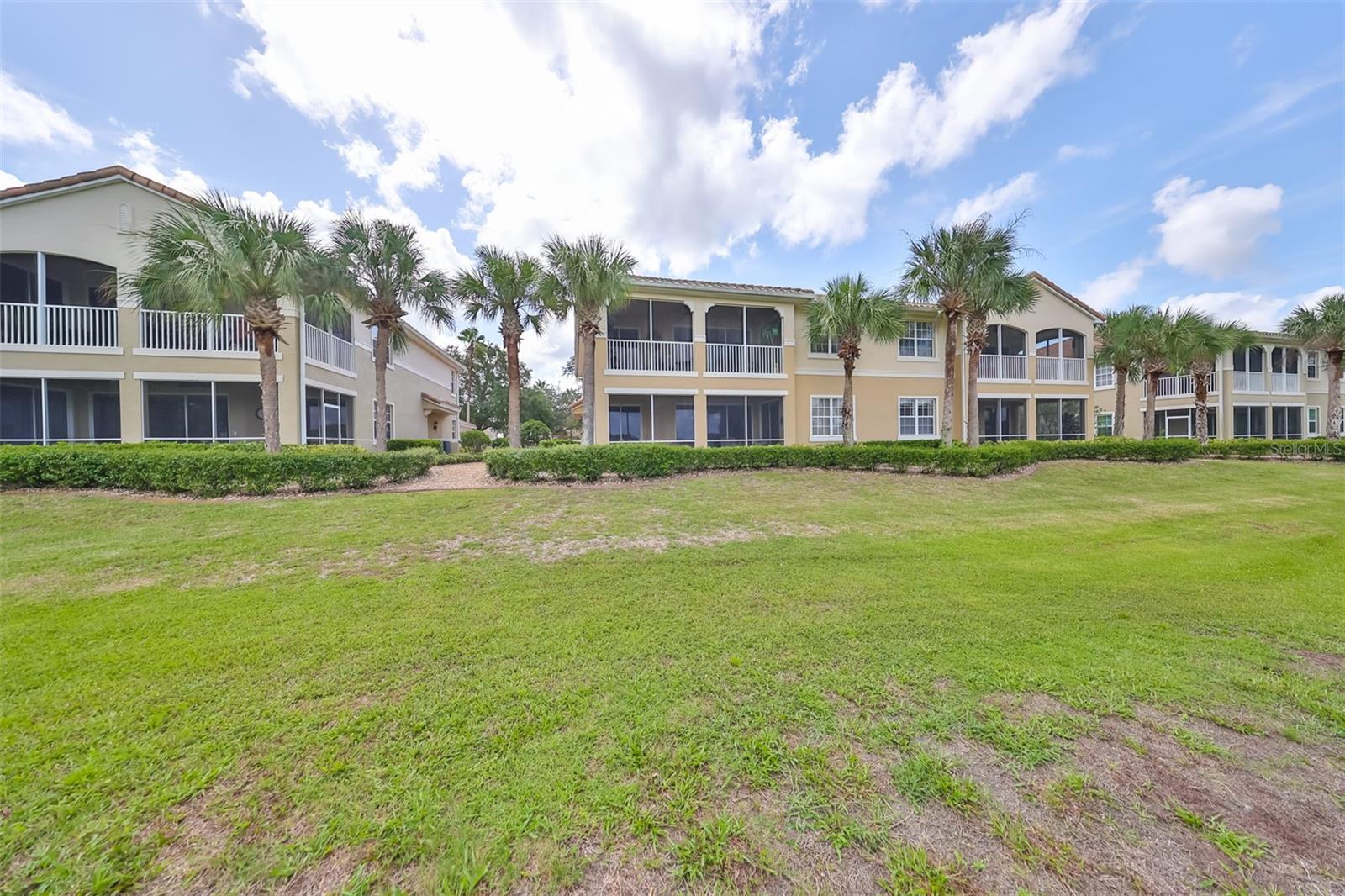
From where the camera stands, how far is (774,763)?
8.11ft

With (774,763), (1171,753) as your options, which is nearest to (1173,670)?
(1171,753)

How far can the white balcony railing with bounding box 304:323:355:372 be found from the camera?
14.9m

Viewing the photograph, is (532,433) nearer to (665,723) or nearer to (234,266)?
(234,266)

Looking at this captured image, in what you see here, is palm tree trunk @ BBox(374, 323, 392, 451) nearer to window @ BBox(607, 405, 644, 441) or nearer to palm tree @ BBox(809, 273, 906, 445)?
window @ BBox(607, 405, 644, 441)

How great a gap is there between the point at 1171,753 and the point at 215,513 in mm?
12095

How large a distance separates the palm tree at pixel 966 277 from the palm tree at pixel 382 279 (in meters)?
15.6

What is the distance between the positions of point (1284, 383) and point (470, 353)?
5224cm

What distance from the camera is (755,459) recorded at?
46.3ft

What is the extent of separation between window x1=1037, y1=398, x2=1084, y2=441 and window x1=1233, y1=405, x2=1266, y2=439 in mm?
10556

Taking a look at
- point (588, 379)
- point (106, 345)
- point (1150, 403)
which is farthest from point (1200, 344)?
point (106, 345)

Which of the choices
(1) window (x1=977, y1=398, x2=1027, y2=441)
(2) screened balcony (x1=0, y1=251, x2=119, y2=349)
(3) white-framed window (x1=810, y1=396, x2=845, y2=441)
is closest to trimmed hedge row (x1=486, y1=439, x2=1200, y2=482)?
(3) white-framed window (x1=810, y1=396, x2=845, y2=441)

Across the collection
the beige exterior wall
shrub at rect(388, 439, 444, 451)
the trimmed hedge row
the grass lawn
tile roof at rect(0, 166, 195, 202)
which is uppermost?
tile roof at rect(0, 166, 195, 202)

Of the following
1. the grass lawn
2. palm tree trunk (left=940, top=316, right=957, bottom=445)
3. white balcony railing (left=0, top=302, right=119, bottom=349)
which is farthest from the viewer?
palm tree trunk (left=940, top=316, right=957, bottom=445)

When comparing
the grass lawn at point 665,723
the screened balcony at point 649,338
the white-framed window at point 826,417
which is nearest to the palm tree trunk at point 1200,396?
the white-framed window at point 826,417
